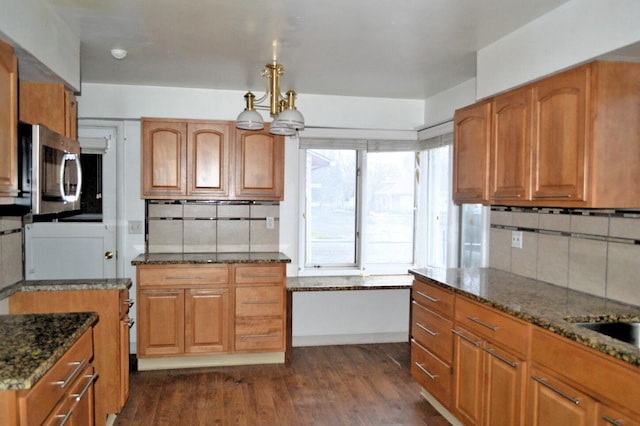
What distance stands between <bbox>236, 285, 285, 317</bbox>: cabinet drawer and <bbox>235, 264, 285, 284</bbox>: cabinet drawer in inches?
2.3

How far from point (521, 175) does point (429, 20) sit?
997 millimetres

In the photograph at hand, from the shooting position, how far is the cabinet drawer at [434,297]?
285 centimetres

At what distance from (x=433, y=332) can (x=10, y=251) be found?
2612 mm

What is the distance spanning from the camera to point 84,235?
13.5 feet

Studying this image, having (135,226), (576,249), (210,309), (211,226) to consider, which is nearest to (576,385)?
(576,249)

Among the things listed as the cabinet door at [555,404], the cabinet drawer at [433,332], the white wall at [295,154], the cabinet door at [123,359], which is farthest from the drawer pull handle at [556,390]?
the white wall at [295,154]

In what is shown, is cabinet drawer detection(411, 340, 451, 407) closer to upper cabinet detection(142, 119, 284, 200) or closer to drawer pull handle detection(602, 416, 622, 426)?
drawer pull handle detection(602, 416, 622, 426)

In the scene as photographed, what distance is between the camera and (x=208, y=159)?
4027 millimetres

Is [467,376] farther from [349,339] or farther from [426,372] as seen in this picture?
[349,339]

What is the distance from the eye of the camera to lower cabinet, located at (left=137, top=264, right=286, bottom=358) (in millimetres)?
3770

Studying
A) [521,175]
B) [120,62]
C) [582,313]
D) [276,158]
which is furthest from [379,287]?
[120,62]

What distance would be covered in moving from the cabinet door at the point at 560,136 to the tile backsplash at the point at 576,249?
332mm

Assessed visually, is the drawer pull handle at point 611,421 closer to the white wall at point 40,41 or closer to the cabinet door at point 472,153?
the cabinet door at point 472,153

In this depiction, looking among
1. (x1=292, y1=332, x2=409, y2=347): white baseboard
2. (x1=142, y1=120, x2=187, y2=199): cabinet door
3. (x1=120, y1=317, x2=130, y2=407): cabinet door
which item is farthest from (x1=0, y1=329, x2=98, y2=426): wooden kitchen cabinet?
(x1=292, y1=332, x2=409, y2=347): white baseboard
